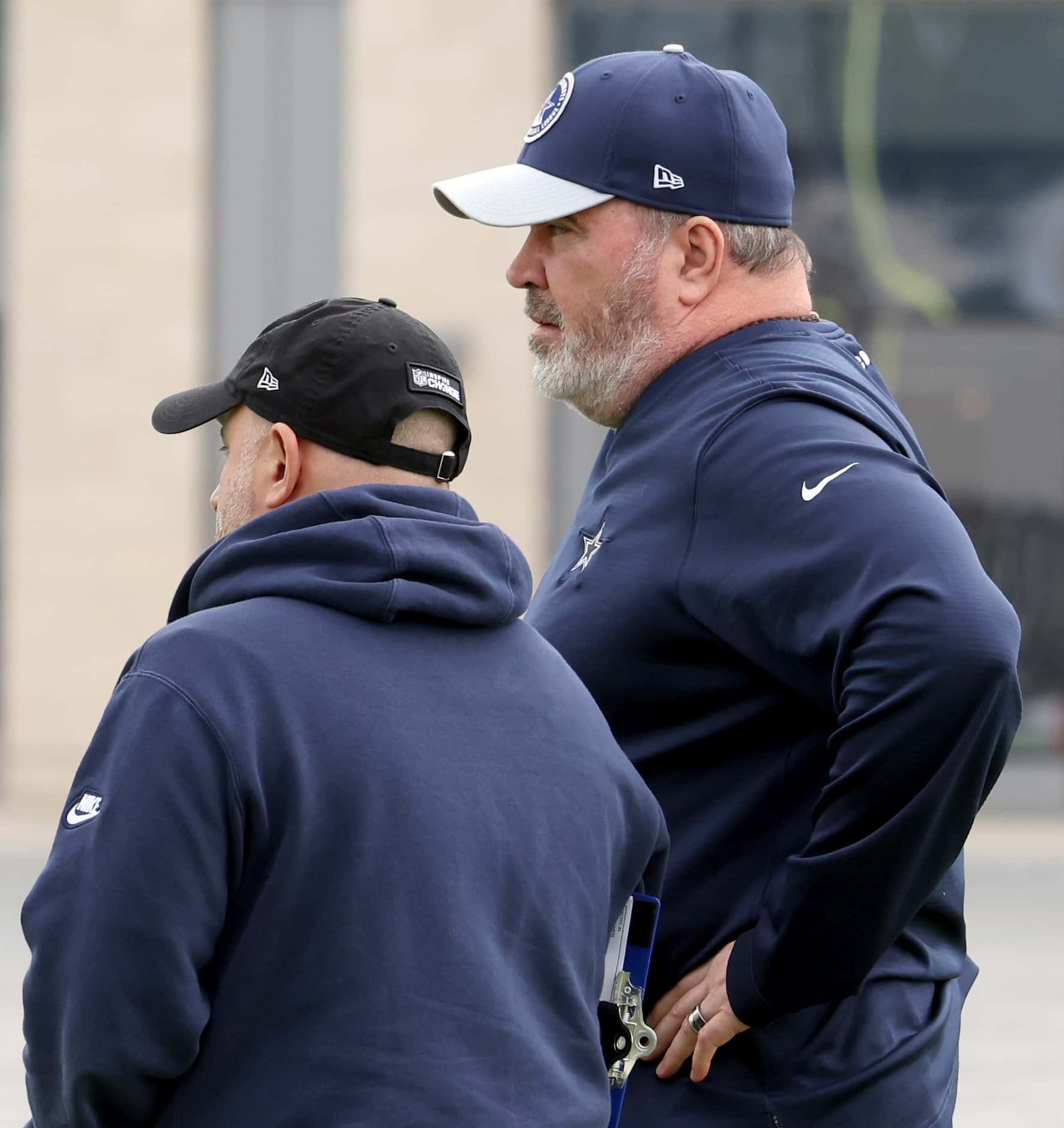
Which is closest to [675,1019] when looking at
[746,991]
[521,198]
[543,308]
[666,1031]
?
[666,1031]

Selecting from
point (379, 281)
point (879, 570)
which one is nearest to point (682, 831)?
point (879, 570)

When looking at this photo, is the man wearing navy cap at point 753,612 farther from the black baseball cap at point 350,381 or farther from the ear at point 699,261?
the black baseball cap at point 350,381

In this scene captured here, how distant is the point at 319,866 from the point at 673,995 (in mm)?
681

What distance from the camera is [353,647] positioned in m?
1.74

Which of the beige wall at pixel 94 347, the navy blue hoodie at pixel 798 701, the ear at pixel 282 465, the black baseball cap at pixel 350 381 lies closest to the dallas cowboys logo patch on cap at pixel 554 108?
the navy blue hoodie at pixel 798 701

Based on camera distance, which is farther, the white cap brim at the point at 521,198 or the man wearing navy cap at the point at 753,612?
the white cap brim at the point at 521,198

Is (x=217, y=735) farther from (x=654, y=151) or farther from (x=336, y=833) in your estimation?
(x=654, y=151)

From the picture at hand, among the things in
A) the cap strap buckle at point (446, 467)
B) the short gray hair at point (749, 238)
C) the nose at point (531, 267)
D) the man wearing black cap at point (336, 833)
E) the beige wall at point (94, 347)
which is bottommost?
the beige wall at point (94, 347)

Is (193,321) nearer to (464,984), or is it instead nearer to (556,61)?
(556,61)

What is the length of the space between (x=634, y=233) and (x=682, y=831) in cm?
78

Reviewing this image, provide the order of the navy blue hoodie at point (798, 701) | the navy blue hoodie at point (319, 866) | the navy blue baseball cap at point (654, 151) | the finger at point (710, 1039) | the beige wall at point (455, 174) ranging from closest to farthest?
the navy blue hoodie at point (319, 866) → the navy blue hoodie at point (798, 701) → the finger at point (710, 1039) → the navy blue baseball cap at point (654, 151) → the beige wall at point (455, 174)

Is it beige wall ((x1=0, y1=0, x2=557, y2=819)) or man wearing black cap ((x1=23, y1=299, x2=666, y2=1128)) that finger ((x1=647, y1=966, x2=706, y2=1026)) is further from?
beige wall ((x1=0, y1=0, x2=557, y2=819))

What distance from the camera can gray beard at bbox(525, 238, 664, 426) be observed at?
2396mm

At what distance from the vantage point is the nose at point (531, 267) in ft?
8.13
